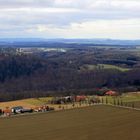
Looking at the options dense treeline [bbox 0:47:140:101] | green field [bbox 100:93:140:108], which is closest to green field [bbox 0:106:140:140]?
green field [bbox 100:93:140:108]

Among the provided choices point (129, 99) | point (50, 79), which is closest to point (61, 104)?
point (129, 99)

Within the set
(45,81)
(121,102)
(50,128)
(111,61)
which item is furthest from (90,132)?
(111,61)

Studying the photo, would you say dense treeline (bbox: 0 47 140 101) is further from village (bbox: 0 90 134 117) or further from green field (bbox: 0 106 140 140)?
green field (bbox: 0 106 140 140)

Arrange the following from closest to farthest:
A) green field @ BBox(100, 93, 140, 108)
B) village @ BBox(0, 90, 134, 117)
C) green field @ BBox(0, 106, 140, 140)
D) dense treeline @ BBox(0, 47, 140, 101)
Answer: green field @ BBox(0, 106, 140, 140) → village @ BBox(0, 90, 134, 117) → green field @ BBox(100, 93, 140, 108) → dense treeline @ BBox(0, 47, 140, 101)

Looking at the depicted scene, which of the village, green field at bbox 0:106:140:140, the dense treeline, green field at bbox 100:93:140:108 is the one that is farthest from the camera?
the dense treeline

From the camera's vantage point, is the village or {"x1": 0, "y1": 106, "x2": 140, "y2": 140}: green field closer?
{"x1": 0, "y1": 106, "x2": 140, "y2": 140}: green field

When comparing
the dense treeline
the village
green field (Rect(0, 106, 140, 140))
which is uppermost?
green field (Rect(0, 106, 140, 140))

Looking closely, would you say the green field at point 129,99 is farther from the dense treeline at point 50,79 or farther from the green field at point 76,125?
the dense treeline at point 50,79

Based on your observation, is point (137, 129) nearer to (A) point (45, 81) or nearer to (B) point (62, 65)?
(A) point (45, 81)
